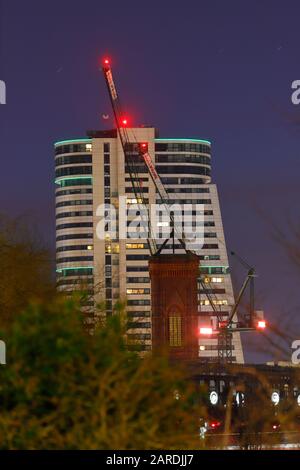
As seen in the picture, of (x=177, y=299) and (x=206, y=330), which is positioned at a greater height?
(x=177, y=299)

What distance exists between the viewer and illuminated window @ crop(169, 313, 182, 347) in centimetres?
14538

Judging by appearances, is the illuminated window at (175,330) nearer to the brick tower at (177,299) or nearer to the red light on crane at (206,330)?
the brick tower at (177,299)

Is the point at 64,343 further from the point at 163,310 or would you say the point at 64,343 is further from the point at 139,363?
the point at 163,310

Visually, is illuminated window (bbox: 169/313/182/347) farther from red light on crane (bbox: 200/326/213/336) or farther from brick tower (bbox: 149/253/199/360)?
red light on crane (bbox: 200/326/213/336)

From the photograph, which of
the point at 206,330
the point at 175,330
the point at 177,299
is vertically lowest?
the point at 175,330

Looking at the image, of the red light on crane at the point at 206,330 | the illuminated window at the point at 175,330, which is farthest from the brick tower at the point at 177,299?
the red light on crane at the point at 206,330

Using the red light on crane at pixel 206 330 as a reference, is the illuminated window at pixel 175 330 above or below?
below

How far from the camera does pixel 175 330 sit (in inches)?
5743

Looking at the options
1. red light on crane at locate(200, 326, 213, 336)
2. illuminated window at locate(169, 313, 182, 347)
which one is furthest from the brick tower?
red light on crane at locate(200, 326, 213, 336)

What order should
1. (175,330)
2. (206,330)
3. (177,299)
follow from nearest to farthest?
(175,330) < (177,299) < (206,330)

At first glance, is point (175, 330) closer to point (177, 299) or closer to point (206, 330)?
point (177, 299)

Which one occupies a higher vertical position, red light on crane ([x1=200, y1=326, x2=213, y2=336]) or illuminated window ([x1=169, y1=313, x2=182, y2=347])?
red light on crane ([x1=200, y1=326, x2=213, y2=336])

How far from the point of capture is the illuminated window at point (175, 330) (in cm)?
14538

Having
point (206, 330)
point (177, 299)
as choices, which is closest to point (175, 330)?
point (177, 299)
